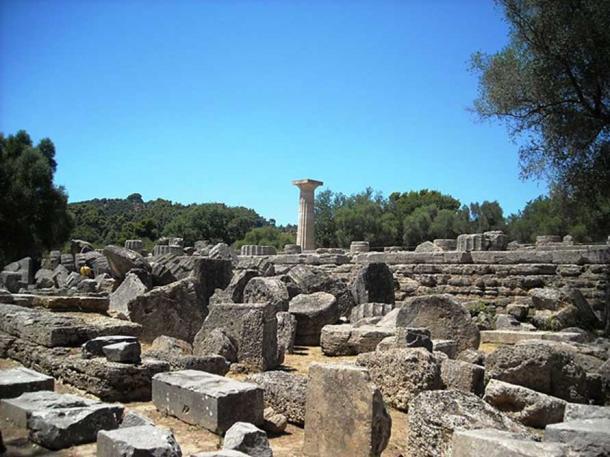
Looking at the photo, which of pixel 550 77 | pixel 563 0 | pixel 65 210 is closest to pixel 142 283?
pixel 550 77

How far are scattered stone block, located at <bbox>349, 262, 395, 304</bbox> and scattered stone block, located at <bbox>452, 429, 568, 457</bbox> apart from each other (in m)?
9.44

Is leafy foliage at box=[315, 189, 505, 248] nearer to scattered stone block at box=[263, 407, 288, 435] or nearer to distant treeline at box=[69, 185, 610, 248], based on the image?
distant treeline at box=[69, 185, 610, 248]

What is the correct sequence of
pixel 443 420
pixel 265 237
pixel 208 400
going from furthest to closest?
pixel 265 237, pixel 208 400, pixel 443 420

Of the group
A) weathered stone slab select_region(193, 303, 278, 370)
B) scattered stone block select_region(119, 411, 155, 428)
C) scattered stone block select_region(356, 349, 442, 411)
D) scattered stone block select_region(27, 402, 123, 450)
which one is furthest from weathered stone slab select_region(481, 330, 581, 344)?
scattered stone block select_region(27, 402, 123, 450)

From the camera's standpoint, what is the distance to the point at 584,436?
3359 mm

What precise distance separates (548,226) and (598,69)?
30.1 meters

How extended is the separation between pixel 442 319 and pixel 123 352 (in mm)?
4981

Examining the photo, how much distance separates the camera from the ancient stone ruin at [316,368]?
413 centimetres

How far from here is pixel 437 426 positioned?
422 centimetres

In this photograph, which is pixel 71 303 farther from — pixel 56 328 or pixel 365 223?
pixel 365 223

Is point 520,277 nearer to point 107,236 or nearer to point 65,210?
point 65,210

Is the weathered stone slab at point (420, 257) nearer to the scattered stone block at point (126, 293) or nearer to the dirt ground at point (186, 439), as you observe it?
the scattered stone block at point (126, 293)

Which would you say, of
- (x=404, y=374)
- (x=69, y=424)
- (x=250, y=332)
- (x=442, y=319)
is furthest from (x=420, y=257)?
(x=69, y=424)

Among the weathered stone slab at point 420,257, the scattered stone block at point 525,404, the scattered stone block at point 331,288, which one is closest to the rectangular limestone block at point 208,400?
the scattered stone block at point 525,404
